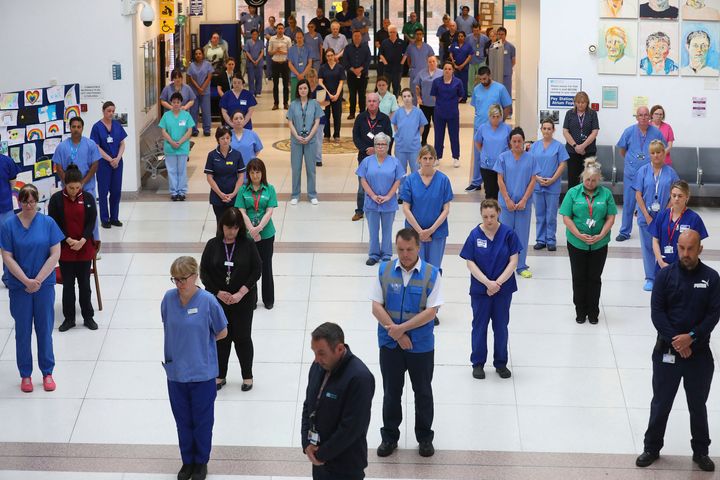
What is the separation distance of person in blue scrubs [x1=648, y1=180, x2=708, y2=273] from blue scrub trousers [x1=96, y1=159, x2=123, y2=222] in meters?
6.86

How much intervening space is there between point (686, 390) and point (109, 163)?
8.50 m

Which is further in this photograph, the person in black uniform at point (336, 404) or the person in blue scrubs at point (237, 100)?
the person in blue scrubs at point (237, 100)

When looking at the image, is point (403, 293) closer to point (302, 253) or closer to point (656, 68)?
point (302, 253)

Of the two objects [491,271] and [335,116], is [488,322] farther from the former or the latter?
[335,116]

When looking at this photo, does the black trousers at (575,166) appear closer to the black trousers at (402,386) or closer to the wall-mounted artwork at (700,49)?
the wall-mounted artwork at (700,49)

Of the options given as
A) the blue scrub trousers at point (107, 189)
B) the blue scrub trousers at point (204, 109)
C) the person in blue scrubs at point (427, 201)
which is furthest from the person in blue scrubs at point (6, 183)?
the blue scrub trousers at point (204, 109)

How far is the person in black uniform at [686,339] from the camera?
7418mm

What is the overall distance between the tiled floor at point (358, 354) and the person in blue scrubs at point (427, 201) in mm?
786

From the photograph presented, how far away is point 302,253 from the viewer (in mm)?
12711

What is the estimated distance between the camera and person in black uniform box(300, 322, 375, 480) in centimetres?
594

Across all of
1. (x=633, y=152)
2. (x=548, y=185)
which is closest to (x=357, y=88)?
(x=633, y=152)

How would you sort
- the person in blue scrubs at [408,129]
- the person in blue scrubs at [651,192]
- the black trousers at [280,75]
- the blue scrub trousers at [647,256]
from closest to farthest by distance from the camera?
the person in blue scrubs at [651,192] < the blue scrub trousers at [647,256] < the person in blue scrubs at [408,129] < the black trousers at [280,75]

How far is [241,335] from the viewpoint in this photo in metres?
8.82

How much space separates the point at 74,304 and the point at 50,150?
A: 404cm
